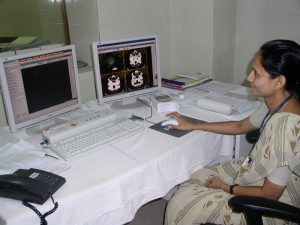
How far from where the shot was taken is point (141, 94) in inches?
75.5

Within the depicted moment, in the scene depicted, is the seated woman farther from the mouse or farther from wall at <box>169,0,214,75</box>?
wall at <box>169,0,214,75</box>

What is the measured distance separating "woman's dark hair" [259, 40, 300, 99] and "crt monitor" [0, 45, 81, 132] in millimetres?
976

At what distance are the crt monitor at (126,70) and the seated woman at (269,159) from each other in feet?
2.23

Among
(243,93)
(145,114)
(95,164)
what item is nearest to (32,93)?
(95,164)

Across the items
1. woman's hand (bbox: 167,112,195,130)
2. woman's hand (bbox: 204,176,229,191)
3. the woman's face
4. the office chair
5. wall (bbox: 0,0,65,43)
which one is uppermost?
wall (bbox: 0,0,65,43)

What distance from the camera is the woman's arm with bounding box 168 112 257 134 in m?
1.58

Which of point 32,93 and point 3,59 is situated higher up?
point 3,59

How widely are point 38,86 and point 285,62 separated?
1123mm

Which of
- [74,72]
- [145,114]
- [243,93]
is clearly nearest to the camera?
[74,72]

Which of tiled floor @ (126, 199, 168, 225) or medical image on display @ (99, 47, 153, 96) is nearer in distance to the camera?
medical image on display @ (99, 47, 153, 96)

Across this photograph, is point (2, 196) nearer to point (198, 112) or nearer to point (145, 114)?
point (145, 114)

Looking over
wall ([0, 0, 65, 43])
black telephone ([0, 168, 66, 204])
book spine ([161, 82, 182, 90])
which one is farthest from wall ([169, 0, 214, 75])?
black telephone ([0, 168, 66, 204])

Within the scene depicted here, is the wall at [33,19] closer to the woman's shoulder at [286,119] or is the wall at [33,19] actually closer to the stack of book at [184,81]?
the stack of book at [184,81]

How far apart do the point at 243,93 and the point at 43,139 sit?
1322 mm
